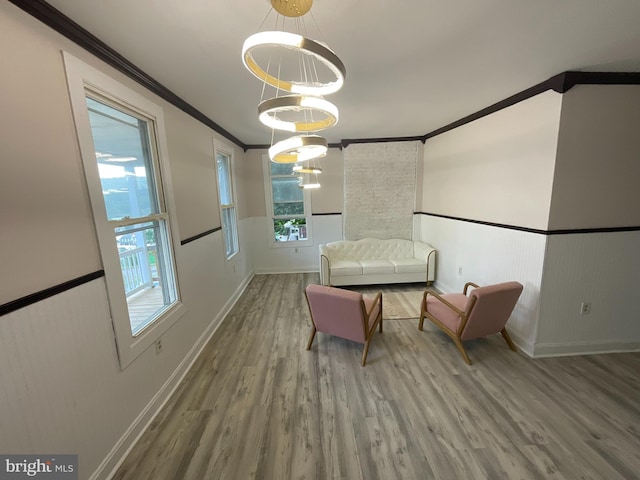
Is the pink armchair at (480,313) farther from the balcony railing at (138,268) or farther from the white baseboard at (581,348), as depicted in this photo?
the balcony railing at (138,268)

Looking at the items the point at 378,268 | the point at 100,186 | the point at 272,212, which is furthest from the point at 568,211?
the point at 272,212

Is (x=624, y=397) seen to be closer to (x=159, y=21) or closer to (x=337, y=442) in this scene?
(x=337, y=442)

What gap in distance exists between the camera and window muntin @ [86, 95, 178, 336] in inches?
63.6

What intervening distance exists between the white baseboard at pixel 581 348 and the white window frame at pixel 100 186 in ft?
11.1

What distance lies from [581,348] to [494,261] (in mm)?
1053

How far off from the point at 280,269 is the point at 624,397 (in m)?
4.52

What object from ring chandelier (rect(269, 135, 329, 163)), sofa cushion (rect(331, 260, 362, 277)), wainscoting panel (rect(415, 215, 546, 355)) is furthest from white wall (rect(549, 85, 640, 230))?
sofa cushion (rect(331, 260, 362, 277))

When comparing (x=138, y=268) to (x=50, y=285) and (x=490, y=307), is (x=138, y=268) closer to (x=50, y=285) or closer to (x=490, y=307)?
(x=50, y=285)

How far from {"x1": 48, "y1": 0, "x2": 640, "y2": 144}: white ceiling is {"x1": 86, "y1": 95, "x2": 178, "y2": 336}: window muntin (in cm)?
43

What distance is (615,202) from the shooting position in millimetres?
2160

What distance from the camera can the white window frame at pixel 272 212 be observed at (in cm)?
473

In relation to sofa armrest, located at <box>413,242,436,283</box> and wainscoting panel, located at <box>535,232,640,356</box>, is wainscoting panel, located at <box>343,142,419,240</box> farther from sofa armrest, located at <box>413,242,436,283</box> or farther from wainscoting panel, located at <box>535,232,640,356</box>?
wainscoting panel, located at <box>535,232,640,356</box>

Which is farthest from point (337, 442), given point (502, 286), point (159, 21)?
point (159, 21)

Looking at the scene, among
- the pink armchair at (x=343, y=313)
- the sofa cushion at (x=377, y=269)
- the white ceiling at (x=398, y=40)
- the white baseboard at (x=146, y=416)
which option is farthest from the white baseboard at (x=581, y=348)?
the white baseboard at (x=146, y=416)
